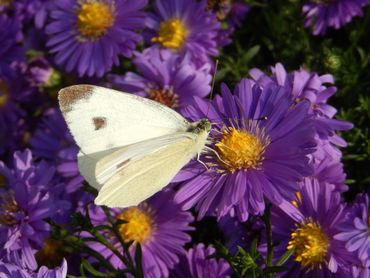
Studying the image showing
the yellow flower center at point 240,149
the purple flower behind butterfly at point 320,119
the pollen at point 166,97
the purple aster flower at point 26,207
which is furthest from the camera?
the pollen at point 166,97

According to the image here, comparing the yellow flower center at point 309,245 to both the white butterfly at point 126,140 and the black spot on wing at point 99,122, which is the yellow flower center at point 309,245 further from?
the black spot on wing at point 99,122

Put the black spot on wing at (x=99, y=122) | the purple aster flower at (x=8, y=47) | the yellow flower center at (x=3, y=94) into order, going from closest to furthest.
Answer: the black spot on wing at (x=99, y=122)
the purple aster flower at (x=8, y=47)
the yellow flower center at (x=3, y=94)

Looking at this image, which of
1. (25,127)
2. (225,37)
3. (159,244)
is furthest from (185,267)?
(25,127)

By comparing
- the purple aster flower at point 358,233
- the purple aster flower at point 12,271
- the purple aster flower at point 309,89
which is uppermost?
the purple aster flower at point 309,89

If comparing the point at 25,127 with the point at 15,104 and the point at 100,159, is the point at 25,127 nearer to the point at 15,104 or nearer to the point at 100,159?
the point at 15,104

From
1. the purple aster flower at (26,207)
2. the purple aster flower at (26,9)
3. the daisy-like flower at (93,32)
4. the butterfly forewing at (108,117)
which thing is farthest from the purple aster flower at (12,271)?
the purple aster flower at (26,9)
